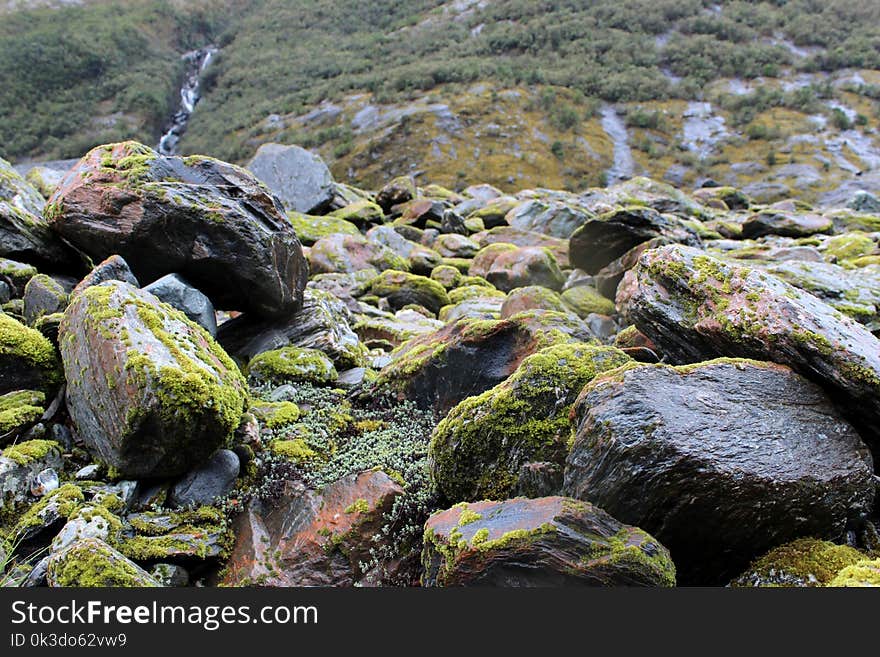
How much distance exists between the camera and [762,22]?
106 metres

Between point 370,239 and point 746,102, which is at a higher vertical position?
point 370,239

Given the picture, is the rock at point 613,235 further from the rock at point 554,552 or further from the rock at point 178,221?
the rock at point 554,552

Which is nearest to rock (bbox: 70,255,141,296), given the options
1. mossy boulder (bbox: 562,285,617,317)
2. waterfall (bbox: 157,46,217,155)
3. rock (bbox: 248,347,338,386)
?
rock (bbox: 248,347,338,386)

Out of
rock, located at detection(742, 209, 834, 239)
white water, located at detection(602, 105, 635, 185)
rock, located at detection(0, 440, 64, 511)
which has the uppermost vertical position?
rock, located at detection(0, 440, 64, 511)

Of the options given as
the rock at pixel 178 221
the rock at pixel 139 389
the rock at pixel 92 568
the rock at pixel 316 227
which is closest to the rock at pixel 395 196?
the rock at pixel 316 227

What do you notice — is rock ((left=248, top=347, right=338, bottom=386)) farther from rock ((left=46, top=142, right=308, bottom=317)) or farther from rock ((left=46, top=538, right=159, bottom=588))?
rock ((left=46, top=538, right=159, bottom=588))

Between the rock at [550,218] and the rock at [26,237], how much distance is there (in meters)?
23.3

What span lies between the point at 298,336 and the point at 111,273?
3471mm

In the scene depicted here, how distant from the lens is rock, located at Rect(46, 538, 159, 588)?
453cm

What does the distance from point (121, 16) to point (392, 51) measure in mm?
71588

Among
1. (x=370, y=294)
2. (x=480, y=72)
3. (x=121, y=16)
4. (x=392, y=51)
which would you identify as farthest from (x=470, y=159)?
(x=121, y=16)

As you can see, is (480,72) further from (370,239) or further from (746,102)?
(370,239)

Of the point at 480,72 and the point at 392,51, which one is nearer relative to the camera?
the point at 480,72

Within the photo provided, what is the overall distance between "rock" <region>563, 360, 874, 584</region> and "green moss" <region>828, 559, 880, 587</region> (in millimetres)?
757
